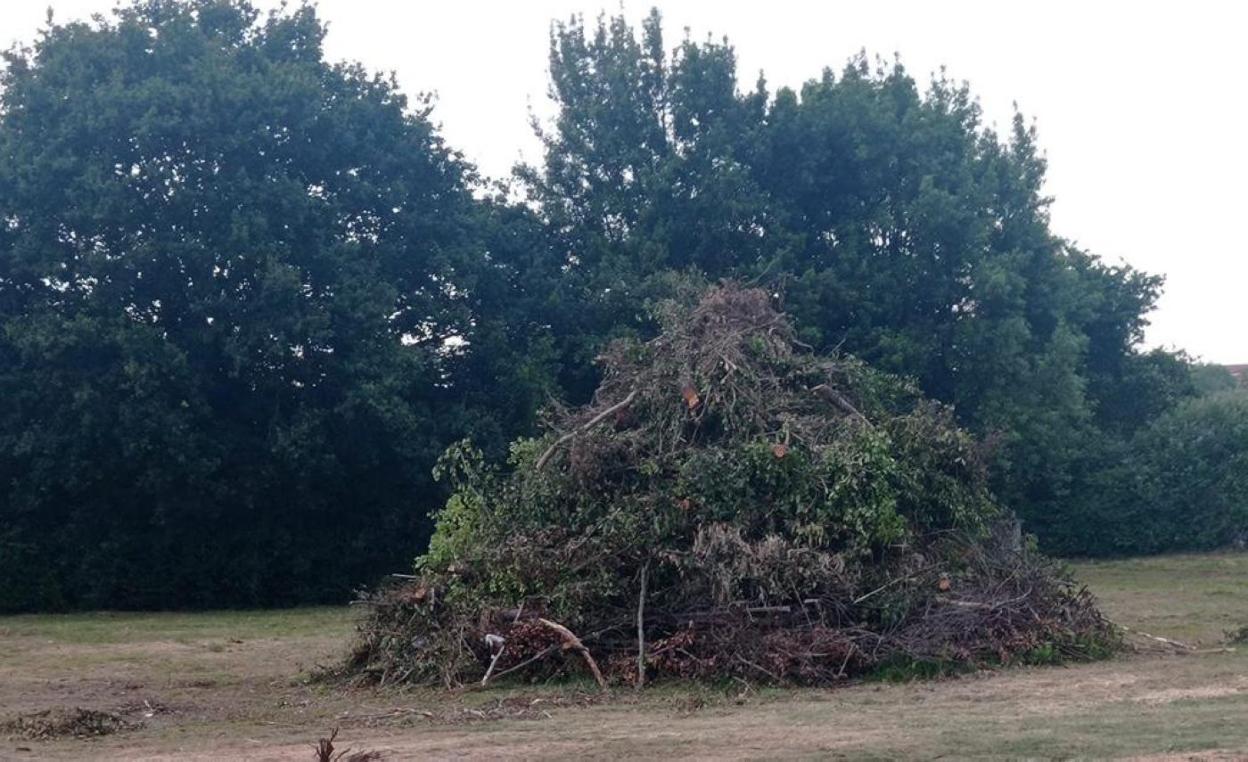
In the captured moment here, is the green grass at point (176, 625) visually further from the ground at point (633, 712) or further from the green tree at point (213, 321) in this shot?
the ground at point (633, 712)

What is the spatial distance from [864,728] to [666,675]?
3352mm

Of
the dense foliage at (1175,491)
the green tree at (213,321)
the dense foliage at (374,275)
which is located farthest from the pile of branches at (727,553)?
the dense foliage at (1175,491)

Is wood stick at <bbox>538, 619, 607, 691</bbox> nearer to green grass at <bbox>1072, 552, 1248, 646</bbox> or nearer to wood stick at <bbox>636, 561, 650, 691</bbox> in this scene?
wood stick at <bbox>636, 561, 650, 691</bbox>

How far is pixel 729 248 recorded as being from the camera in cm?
3052

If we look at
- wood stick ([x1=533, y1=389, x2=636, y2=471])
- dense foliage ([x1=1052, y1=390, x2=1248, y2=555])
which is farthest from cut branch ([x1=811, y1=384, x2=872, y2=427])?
dense foliage ([x1=1052, y1=390, x2=1248, y2=555])

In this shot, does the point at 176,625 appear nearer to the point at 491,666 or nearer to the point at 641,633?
the point at 491,666

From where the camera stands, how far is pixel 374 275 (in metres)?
26.8

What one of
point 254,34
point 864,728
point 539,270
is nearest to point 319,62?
point 254,34

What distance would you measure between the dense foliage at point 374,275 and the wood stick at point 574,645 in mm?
6745

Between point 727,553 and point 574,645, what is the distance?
1.76 metres

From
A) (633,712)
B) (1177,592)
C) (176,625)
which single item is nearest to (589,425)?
(633,712)

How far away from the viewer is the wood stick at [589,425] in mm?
16312

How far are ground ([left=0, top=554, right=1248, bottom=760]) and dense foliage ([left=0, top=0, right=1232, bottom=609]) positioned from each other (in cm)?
688

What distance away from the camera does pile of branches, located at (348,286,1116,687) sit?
14445 millimetres
